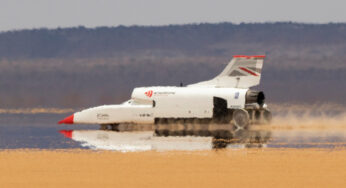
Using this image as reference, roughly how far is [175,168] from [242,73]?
3612 cm

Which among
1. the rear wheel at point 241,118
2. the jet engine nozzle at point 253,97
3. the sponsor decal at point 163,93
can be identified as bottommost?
the rear wheel at point 241,118

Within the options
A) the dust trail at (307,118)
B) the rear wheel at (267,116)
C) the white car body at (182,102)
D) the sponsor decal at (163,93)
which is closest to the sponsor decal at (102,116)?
the white car body at (182,102)

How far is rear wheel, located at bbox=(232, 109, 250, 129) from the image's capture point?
6862cm

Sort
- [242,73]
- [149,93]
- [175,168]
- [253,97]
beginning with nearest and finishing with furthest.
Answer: [175,168], [253,97], [242,73], [149,93]

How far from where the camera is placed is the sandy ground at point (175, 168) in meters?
30.9

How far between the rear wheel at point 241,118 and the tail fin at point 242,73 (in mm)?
2586

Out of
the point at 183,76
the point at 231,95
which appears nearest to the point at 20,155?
the point at 231,95

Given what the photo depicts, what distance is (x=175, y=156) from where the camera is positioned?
40438 millimetres

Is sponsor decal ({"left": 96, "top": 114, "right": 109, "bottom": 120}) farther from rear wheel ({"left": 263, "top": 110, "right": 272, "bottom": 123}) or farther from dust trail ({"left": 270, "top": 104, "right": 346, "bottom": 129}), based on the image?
dust trail ({"left": 270, "top": 104, "right": 346, "bottom": 129})

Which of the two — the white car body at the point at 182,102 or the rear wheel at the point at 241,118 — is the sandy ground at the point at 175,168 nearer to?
the rear wheel at the point at 241,118

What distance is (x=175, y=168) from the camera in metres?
35.2

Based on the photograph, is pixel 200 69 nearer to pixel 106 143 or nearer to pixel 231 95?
pixel 231 95

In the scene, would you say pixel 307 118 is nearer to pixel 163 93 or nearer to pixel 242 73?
pixel 242 73

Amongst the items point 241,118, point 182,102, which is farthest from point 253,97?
point 182,102
